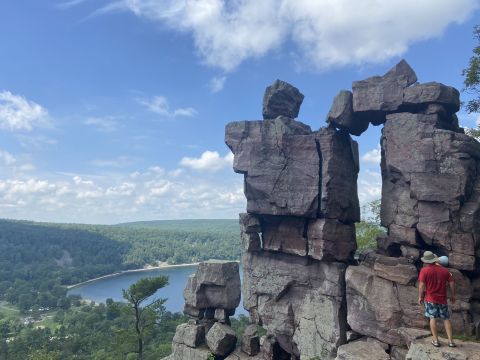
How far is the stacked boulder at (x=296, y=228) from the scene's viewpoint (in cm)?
1997

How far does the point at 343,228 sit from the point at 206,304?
963cm

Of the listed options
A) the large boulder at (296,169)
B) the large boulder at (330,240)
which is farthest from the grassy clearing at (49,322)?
the large boulder at (330,240)

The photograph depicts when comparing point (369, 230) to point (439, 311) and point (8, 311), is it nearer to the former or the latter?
point (439, 311)

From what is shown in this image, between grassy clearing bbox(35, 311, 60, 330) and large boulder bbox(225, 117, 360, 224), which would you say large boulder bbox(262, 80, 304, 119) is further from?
grassy clearing bbox(35, 311, 60, 330)

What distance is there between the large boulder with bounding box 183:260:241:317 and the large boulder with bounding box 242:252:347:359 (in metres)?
0.85

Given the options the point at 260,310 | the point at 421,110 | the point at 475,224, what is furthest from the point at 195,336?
the point at 421,110

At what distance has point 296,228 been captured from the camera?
21594 mm

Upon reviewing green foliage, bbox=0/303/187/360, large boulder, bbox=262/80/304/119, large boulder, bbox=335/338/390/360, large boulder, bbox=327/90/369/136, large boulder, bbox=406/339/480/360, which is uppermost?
large boulder, bbox=262/80/304/119

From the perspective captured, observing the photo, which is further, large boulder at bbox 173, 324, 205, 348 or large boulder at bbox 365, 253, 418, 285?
large boulder at bbox 173, 324, 205, 348

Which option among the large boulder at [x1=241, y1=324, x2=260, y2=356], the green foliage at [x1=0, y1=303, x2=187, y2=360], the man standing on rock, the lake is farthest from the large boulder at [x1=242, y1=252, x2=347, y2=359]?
the lake

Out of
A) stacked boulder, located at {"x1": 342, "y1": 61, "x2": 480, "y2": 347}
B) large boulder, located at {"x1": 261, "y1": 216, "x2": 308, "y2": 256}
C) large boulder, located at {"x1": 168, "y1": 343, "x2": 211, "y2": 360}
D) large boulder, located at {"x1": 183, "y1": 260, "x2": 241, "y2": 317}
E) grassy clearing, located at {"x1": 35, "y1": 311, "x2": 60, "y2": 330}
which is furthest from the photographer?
grassy clearing, located at {"x1": 35, "y1": 311, "x2": 60, "y2": 330}

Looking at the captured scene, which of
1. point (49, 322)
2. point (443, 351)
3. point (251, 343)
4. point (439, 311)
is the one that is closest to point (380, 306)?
point (439, 311)

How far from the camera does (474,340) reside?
14.6 metres

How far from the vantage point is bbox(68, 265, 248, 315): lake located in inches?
4828
